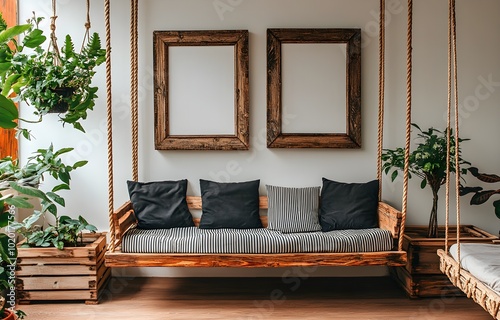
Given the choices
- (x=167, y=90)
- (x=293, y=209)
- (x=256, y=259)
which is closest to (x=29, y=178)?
(x=167, y=90)

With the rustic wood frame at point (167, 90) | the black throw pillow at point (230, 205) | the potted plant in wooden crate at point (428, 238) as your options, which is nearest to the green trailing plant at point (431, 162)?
the potted plant in wooden crate at point (428, 238)

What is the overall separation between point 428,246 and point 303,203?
3.44ft

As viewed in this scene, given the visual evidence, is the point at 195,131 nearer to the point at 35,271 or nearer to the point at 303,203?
the point at 303,203

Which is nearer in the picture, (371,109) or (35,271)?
(35,271)

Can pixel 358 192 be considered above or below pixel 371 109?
below

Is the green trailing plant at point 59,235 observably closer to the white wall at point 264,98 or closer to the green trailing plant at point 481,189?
the white wall at point 264,98

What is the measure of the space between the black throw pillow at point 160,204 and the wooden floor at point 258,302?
563 millimetres

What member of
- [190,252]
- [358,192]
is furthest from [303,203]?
[190,252]

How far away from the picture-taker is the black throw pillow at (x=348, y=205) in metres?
4.39

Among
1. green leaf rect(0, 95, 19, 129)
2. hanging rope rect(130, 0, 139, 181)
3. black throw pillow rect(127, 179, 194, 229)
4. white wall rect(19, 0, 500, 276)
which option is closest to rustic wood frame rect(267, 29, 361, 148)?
white wall rect(19, 0, 500, 276)

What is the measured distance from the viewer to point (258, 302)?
414 cm

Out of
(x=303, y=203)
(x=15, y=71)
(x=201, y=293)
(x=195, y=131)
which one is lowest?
(x=201, y=293)

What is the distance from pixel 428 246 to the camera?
4.12 metres

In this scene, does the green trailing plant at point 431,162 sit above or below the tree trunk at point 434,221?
above
